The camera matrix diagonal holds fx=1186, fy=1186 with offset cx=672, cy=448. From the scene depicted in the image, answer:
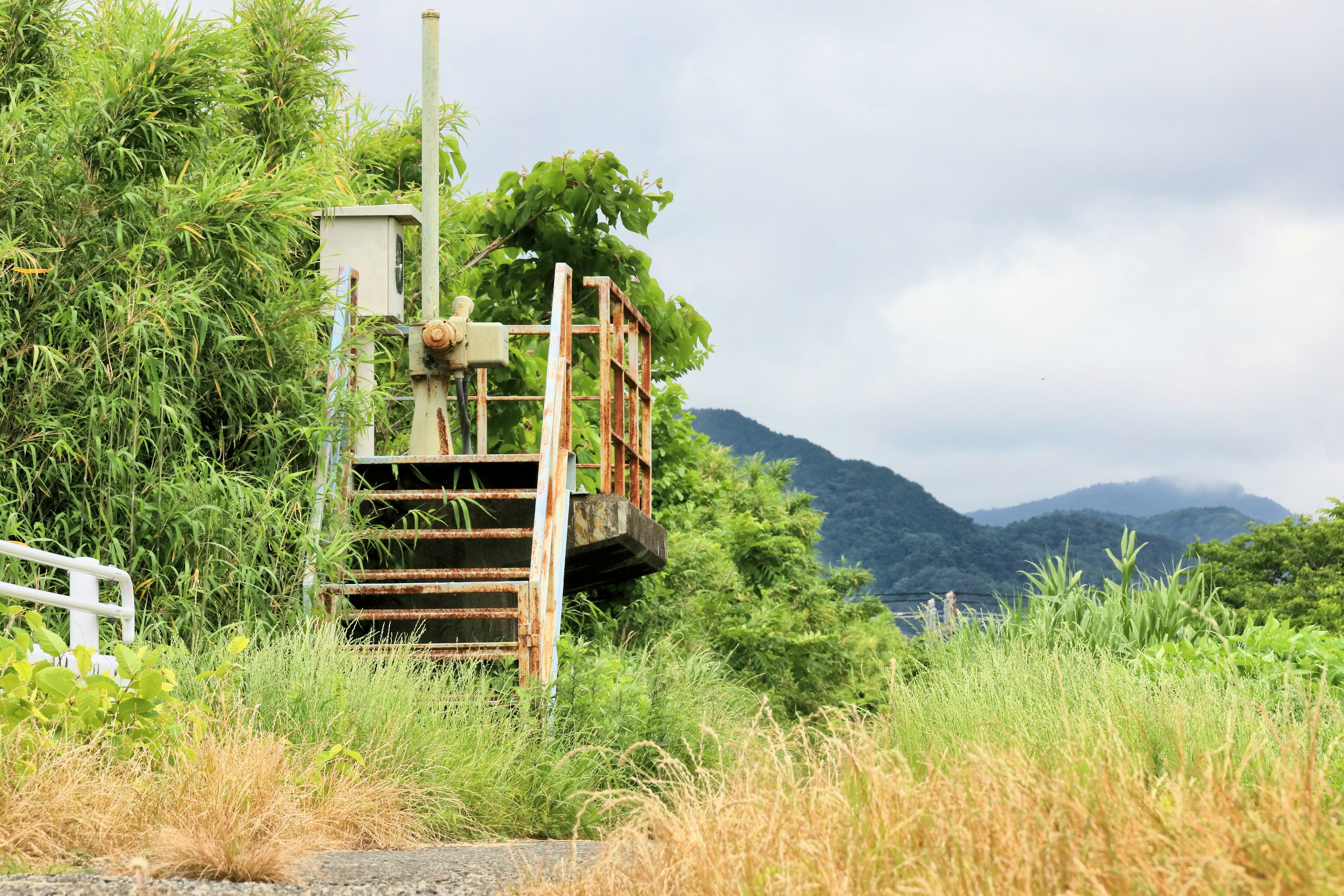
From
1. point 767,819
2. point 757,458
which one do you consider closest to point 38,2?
point 767,819

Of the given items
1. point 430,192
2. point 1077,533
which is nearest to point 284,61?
point 430,192

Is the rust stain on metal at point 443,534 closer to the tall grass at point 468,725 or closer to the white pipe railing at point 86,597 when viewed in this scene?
the tall grass at point 468,725

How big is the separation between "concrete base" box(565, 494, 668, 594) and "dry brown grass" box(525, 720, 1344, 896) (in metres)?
3.98

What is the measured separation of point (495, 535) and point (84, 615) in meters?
2.38

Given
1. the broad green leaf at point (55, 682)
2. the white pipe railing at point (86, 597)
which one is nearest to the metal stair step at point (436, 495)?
the white pipe railing at point (86, 597)

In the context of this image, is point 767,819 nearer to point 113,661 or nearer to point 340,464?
point 113,661

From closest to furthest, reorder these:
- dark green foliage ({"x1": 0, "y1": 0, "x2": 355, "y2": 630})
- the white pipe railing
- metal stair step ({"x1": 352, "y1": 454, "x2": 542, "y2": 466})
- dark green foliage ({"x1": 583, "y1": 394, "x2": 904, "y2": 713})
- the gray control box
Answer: the white pipe railing → dark green foliage ({"x1": 0, "y1": 0, "x2": 355, "y2": 630}) → metal stair step ({"x1": 352, "y1": 454, "x2": 542, "y2": 466}) → the gray control box → dark green foliage ({"x1": 583, "y1": 394, "x2": 904, "y2": 713})

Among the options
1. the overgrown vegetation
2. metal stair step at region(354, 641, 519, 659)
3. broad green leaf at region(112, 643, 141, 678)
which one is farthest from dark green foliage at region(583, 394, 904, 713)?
broad green leaf at region(112, 643, 141, 678)

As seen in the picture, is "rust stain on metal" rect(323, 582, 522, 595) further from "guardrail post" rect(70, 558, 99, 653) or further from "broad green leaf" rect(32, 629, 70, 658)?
"broad green leaf" rect(32, 629, 70, 658)

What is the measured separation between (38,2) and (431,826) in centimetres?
570

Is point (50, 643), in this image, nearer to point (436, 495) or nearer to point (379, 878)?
point (379, 878)

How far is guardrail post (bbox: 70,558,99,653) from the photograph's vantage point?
514 cm

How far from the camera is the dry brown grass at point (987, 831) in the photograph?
223 cm

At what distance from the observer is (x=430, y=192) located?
27.2 feet
